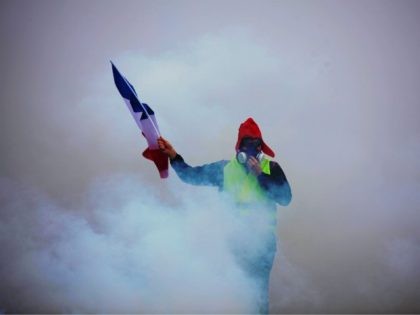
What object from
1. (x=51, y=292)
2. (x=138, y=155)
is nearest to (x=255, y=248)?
(x=138, y=155)

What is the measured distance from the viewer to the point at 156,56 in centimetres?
312

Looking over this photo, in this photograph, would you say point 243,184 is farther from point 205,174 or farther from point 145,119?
point 145,119

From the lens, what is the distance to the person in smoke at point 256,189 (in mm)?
2811

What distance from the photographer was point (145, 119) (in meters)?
2.78

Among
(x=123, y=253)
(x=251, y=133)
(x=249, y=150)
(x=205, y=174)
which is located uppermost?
(x=251, y=133)

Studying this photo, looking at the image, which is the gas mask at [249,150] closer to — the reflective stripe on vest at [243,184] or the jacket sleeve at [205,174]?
the reflective stripe on vest at [243,184]

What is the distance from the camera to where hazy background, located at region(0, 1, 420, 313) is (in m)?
2.92

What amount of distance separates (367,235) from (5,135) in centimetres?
271

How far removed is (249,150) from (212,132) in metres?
0.34

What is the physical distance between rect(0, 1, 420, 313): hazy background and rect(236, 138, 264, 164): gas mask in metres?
0.18

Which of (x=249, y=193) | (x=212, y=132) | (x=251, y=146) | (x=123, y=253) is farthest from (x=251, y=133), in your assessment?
(x=123, y=253)

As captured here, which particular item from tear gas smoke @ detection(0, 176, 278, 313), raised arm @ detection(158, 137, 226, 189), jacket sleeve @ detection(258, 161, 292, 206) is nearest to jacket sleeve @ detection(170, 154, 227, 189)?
raised arm @ detection(158, 137, 226, 189)

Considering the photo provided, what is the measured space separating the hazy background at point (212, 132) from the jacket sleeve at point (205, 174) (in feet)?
0.30

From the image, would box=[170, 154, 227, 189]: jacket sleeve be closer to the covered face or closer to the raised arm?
the raised arm
